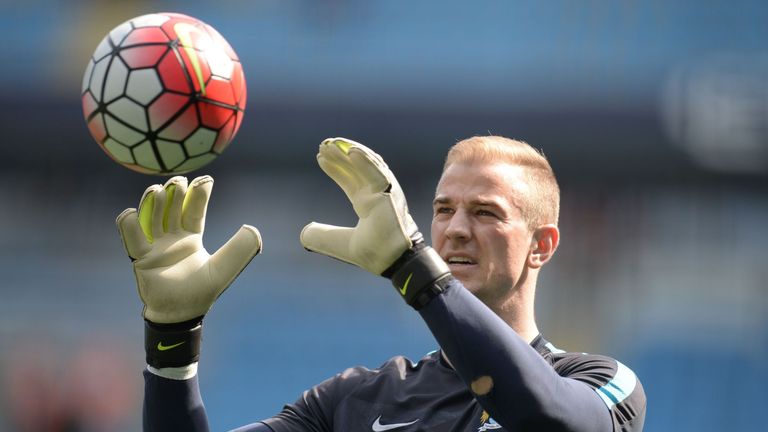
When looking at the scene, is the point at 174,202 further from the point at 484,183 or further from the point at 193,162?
the point at 484,183

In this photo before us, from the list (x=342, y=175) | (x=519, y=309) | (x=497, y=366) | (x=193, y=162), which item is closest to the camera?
(x=497, y=366)

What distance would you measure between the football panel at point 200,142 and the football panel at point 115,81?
32 centimetres

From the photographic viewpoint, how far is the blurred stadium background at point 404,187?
11.6 meters

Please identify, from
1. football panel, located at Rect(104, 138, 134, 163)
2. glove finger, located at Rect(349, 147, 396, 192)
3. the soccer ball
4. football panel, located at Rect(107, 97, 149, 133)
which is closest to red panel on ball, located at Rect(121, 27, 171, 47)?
the soccer ball

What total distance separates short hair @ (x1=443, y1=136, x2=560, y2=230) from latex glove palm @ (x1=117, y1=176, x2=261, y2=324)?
0.84 m

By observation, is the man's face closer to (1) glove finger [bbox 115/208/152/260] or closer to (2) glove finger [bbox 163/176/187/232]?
(2) glove finger [bbox 163/176/187/232]

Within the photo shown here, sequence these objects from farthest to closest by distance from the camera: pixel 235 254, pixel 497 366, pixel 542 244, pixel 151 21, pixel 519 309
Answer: pixel 151 21 → pixel 542 244 → pixel 519 309 → pixel 235 254 → pixel 497 366

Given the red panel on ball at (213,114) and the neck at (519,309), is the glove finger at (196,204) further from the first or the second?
the neck at (519,309)

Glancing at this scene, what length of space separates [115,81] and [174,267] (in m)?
0.98

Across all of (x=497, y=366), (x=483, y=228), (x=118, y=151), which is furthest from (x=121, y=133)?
(x=497, y=366)

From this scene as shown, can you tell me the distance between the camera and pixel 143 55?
4.07 meters

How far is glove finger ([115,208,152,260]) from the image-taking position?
3.41 m

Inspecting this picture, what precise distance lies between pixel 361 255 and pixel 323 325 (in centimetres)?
961

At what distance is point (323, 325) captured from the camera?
41.0 feet
